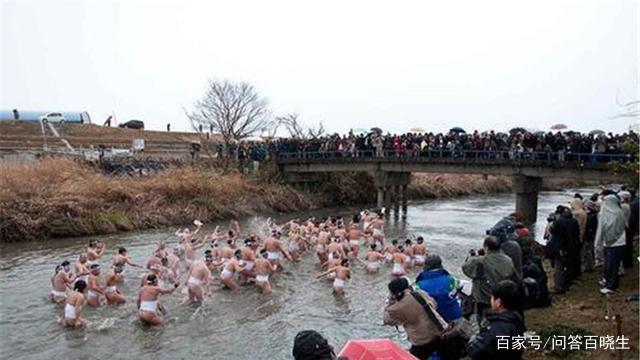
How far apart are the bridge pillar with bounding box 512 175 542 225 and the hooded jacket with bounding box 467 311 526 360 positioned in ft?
84.7

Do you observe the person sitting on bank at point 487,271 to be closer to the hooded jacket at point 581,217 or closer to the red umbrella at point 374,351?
the red umbrella at point 374,351

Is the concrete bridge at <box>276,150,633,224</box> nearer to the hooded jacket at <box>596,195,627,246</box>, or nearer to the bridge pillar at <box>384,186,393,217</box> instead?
the bridge pillar at <box>384,186,393,217</box>

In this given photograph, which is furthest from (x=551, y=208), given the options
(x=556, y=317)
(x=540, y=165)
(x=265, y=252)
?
(x=556, y=317)

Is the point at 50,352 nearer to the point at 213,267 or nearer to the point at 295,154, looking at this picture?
the point at 213,267

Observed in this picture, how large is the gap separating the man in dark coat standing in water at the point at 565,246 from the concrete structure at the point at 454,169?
1512cm

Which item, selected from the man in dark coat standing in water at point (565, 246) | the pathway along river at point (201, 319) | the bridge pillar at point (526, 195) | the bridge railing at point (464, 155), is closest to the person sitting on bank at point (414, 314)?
the pathway along river at point (201, 319)

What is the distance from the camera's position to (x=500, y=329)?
20.1 feet

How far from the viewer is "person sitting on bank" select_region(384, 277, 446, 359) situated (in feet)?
24.9

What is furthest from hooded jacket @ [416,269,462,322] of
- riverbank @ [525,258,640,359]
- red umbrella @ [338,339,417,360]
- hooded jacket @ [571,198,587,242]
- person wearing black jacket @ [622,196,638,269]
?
hooded jacket @ [571,198,587,242]

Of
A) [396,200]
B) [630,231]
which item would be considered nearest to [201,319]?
[630,231]

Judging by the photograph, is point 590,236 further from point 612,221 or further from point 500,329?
point 500,329

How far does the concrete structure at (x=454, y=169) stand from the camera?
28625mm

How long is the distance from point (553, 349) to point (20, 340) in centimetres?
1062

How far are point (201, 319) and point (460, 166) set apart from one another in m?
22.1
